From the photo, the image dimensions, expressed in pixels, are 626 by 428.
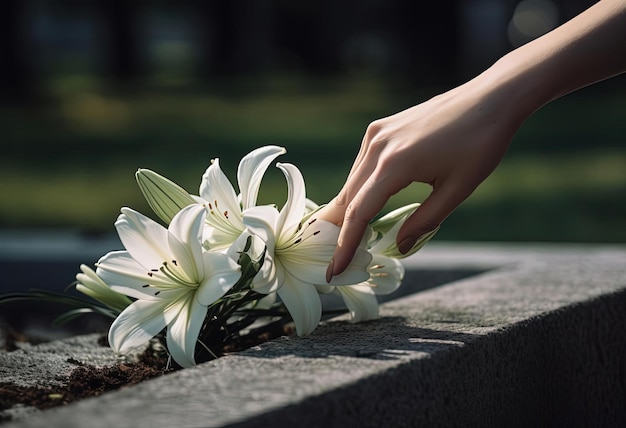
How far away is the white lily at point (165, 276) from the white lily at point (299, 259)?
4.3 inches

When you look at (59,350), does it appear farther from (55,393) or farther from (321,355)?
(321,355)

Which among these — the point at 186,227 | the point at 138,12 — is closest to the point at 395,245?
the point at 186,227

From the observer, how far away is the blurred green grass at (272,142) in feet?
26.5

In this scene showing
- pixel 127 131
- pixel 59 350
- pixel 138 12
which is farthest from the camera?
pixel 138 12

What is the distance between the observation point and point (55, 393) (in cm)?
169

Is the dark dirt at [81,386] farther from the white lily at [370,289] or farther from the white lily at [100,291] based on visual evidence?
the white lily at [370,289]

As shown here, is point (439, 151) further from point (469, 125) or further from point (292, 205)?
point (292, 205)

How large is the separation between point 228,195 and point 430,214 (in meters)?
0.39

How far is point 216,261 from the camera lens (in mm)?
1810

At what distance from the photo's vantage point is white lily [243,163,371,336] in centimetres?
188

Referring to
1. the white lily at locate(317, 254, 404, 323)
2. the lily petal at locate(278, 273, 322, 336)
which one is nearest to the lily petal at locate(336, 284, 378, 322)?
the white lily at locate(317, 254, 404, 323)

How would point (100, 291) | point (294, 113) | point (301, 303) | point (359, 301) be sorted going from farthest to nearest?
point (294, 113) < point (359, 301) < point (100, 291) < point (301, 303)

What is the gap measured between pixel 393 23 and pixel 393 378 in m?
28.5

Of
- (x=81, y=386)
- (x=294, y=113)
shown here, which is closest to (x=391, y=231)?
(x=81, y=386)
